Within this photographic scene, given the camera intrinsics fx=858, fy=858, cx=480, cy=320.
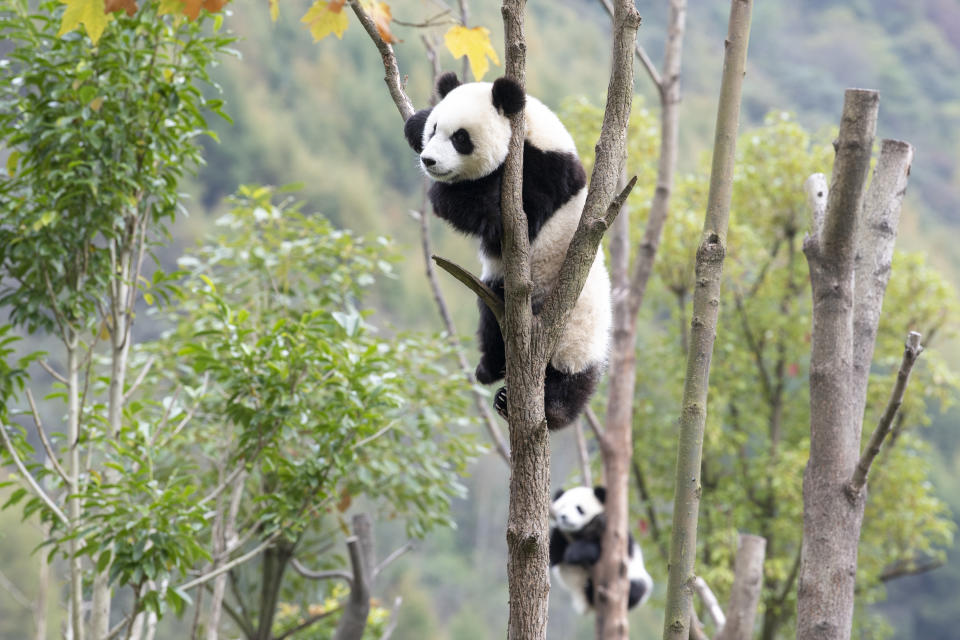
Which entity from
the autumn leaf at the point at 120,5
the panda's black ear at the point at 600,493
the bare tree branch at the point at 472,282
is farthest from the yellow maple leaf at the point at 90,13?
the panda's black ear at the point at 600,493

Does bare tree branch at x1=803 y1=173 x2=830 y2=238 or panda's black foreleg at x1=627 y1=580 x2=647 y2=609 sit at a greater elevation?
bare tree branch at x1=803 y1=173 x2=830 y2=238

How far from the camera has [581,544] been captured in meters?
4.91

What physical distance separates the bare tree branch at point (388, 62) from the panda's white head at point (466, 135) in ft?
0.42

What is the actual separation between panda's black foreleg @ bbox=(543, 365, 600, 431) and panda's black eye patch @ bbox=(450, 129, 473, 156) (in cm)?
58

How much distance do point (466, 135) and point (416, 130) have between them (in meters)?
0.15

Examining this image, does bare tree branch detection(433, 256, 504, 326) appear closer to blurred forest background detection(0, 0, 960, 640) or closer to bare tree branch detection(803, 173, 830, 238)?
bare tree branch detection(803, 173, 830, 238)

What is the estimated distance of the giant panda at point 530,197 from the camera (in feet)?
6.46

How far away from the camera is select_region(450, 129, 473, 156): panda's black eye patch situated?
1.97 m

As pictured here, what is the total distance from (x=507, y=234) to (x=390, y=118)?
1155cm

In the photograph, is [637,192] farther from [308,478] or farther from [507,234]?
[507,234]

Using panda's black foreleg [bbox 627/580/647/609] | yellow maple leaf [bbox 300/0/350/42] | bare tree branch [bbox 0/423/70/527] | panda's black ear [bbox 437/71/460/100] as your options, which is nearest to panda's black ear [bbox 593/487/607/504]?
panda's black foreleg [bbox 627/580/647/609]

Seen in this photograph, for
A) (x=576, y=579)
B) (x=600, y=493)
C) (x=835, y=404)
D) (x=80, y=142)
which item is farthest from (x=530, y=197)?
(x=576, y=579)

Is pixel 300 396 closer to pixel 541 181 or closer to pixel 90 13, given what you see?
pixel 541 181

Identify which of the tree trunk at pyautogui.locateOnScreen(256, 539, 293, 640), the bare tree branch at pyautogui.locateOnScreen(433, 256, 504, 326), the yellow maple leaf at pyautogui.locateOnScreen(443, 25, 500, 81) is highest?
the yellow maple leaf at pyautogui.locateOnScreen(443, 25, 500, 81)
